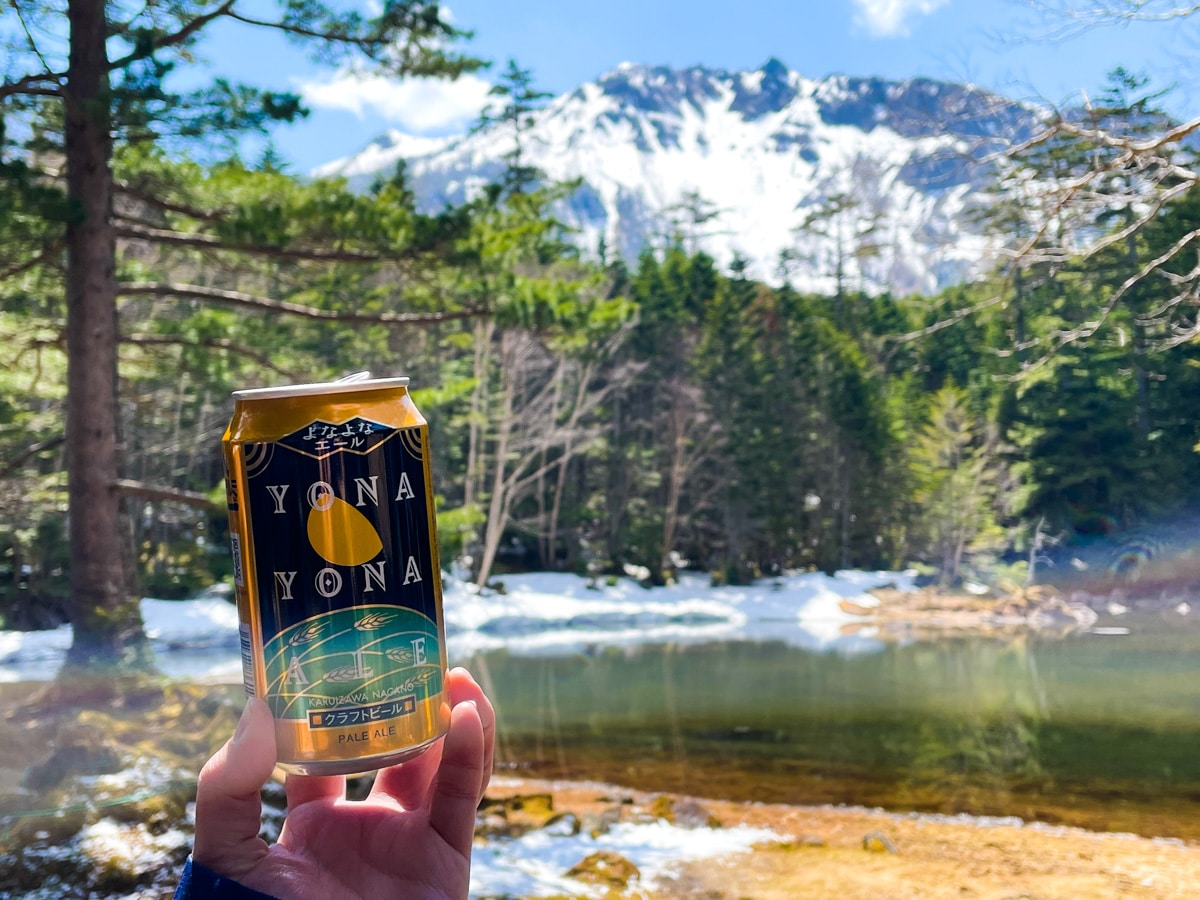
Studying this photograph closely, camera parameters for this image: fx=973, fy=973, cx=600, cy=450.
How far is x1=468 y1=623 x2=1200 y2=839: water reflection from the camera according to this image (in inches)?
274

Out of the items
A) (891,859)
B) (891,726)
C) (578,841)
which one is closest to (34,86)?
(578,841)

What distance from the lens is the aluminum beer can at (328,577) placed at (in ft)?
3.43

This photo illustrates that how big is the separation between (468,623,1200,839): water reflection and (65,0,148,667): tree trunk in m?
3.64

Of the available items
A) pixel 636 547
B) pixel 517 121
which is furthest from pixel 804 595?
pixel 517 121

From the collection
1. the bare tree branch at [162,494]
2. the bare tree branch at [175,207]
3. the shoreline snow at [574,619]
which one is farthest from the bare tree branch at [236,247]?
the shoreline snow at [574,619]

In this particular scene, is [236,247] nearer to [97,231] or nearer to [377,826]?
[97,231]

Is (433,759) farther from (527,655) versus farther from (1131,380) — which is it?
(1131,380)

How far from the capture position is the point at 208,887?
952mm

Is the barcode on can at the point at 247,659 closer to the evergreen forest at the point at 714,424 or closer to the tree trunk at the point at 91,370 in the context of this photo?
the tree trunk at the point at 91,370

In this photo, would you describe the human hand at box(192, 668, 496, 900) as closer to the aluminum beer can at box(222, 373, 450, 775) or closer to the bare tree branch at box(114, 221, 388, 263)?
the aluminum beer can at box(222, 373, 450, 775)

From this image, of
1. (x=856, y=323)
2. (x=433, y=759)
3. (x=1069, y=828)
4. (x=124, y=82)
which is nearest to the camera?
(x=433, y=759)

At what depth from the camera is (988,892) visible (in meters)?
4.82

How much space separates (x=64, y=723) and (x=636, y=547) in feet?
54.1

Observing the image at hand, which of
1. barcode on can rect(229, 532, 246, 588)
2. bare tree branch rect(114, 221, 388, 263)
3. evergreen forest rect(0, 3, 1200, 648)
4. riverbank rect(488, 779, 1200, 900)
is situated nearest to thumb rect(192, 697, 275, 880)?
barcode on can rect(229, 532, 246, 588)
